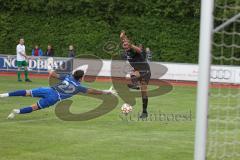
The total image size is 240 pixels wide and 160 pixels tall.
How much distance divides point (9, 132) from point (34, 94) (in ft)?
7.84

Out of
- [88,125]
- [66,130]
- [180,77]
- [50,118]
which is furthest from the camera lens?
[180,77]

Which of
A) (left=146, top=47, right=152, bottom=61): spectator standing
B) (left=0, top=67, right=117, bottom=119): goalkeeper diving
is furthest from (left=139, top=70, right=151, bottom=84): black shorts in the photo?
(left=146, top=47, right=152, bottom=61): spectator standing

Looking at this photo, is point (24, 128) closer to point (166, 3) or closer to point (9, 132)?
point (9, 132)

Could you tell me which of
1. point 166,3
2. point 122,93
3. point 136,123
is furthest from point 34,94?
point 166,3

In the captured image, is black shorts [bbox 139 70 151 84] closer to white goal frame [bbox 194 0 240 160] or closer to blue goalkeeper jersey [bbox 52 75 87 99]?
blue goalkeeper jersey [bbox 52 75 87 99]

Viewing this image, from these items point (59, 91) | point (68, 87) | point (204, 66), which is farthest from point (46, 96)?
point (204, 66)

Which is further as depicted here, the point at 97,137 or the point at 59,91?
the point at 59,91

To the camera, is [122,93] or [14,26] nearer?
[122,93]

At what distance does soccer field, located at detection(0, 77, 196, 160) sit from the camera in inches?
414

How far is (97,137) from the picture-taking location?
40.6 ft

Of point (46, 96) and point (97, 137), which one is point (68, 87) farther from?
point (97, 137)

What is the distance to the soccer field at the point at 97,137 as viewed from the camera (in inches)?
414

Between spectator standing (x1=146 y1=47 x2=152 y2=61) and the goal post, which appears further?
spectator standing (x1=146 y1=47 x2=152 y2=61)

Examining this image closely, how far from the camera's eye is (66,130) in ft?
43.4
